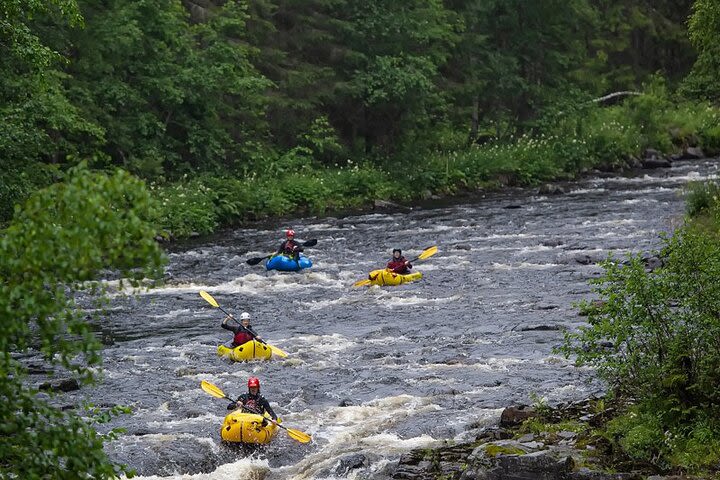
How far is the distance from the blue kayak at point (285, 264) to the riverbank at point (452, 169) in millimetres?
5397

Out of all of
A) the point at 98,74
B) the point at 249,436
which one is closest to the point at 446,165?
the point at 98,74

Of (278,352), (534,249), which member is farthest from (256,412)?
(534,249)

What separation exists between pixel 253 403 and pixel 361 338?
16.3 feet

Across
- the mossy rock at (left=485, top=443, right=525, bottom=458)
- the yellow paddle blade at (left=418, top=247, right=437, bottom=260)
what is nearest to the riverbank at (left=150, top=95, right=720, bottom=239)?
the yellow paddle blade at (left=418, top=247, right=437, bottom=260)

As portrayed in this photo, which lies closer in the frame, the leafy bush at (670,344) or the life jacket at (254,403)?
the leafy bush at (670,344)

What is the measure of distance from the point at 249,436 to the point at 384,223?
65.7 ft

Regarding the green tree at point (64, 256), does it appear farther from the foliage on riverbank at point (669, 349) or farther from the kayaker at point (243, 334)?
the kayaker at point (243, 334)

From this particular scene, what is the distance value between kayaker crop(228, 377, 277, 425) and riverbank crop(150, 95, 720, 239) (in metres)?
16.0

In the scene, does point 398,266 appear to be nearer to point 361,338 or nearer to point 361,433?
point 361,338

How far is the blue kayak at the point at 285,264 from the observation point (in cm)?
2541

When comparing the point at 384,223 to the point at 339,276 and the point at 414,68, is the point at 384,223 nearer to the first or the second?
the point at 339,276

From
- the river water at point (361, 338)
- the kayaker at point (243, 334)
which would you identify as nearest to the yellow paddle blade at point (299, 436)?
the river water at point (361, 338)

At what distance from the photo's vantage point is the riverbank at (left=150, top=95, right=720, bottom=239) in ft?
109

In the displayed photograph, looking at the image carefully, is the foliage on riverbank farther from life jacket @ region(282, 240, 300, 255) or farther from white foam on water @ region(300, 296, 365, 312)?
life jacket @ region(282, 240, 300, 255)
